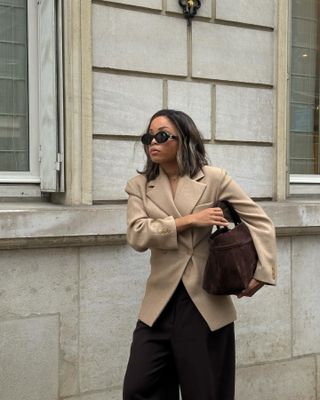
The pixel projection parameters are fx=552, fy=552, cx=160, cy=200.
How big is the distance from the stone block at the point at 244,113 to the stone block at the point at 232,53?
11 cm

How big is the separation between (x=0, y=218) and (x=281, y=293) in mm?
2472

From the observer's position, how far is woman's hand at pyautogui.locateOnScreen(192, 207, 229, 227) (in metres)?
2.60

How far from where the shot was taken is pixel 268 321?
15.5ft

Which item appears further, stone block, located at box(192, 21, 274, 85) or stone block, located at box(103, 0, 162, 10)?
stone block, located at box(192, 21, 274, 85)

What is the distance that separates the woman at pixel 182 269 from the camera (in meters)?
2.70

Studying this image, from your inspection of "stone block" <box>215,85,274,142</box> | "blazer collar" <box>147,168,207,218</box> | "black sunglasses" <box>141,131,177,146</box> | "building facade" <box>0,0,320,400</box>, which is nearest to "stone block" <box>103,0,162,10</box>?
"building facade" <box>0,0,320,400</box>

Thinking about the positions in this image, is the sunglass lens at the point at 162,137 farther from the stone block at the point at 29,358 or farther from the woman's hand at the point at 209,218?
the stone block at the point at 29,358

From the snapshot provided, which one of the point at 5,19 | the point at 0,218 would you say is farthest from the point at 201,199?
the point at 5,19

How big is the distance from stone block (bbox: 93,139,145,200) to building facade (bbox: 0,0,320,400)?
0.04ft

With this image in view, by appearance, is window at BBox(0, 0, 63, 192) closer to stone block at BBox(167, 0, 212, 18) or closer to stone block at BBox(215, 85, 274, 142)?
stone block at BBox(167, 0, 212, 18)

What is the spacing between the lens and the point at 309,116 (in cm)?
552

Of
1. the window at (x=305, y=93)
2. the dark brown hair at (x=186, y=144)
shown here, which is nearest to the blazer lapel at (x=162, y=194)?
the dark brown hair at (x=186, y=144)

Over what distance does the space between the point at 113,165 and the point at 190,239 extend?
162 cm

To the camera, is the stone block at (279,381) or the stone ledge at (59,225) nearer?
the stone ledge at (59,225)
